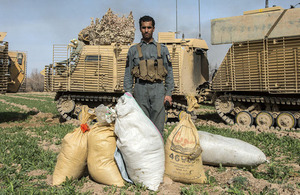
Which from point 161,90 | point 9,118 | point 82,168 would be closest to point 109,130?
point 82,168

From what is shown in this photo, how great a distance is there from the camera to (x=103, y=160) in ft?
9.96

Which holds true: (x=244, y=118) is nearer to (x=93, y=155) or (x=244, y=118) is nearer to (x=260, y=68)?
(x=260, y=68)

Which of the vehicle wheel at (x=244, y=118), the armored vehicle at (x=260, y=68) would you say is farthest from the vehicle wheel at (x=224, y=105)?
the vehicle wheel at (x=244, y=118)

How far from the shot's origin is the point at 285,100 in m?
7.62

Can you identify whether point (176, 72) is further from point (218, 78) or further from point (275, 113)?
point (275, 113)

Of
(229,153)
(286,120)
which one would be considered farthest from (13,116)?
(286,120)

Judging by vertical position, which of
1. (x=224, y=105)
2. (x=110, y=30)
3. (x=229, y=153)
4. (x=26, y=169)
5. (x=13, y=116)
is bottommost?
(x=26, y=169)

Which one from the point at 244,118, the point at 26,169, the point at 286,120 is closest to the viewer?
the point at 26,169

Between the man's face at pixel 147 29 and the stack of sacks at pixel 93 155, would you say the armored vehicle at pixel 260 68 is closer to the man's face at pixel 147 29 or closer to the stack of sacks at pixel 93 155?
the man's face at pixel 147 29

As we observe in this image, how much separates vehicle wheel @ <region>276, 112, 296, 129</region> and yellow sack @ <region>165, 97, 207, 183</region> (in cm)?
582

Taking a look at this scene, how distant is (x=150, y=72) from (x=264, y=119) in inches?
→ 236

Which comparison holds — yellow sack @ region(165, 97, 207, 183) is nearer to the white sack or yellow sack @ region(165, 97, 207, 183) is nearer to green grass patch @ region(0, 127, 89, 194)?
the white sack

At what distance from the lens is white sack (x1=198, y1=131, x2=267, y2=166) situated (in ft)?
11.6

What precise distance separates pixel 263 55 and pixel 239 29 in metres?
1.16
